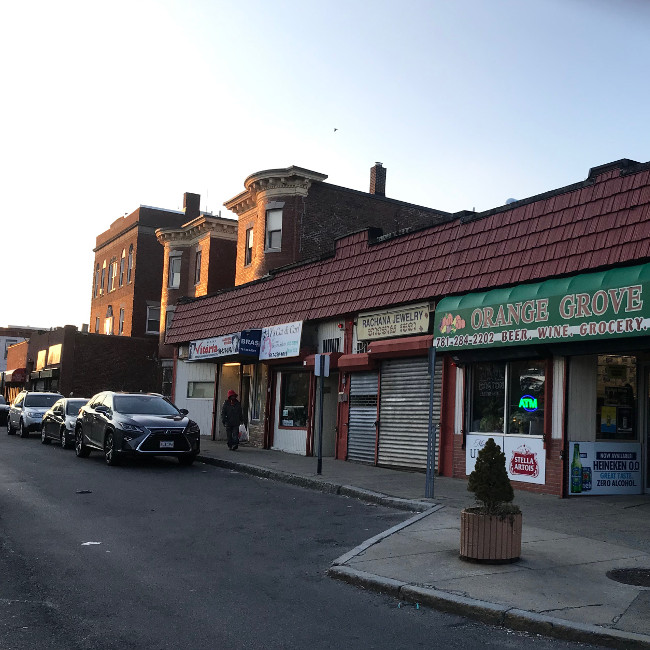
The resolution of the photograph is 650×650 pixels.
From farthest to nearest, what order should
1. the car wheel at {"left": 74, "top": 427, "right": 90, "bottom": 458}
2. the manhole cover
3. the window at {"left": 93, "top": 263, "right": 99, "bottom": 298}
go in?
1. the window at {"left": 93, "top": 263, "right": 99, "bottom": 298}
2. the car wheel at {"left": 74, "top": 427, "right": 90, "bottom": 458}
3. the manhole cover

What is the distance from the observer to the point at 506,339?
1349cm

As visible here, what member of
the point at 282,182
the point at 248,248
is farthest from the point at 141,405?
the point at 248,248

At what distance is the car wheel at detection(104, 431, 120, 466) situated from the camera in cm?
1711

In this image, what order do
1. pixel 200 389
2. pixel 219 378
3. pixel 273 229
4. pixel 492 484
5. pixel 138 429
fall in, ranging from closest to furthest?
pixel 492 484 → pixel 138 429 → pixel 219 378 → pixel 200 389 → pixel 273 229

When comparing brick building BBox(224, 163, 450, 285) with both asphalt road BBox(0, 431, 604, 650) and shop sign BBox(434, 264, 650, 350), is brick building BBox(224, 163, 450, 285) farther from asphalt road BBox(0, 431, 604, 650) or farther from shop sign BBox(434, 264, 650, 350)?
asphalt road BBox(0, 431, 604, 650)

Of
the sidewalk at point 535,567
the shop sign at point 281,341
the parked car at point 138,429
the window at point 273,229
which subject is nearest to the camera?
the sidewalk at point 535,567

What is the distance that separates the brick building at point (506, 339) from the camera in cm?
1219

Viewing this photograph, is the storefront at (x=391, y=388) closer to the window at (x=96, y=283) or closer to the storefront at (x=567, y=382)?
the storefront at (x=567, y=382)

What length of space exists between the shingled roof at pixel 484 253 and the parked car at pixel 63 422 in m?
6.04

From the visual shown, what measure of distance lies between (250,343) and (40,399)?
11.0m

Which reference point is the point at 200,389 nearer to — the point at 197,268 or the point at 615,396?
the point at 197,268

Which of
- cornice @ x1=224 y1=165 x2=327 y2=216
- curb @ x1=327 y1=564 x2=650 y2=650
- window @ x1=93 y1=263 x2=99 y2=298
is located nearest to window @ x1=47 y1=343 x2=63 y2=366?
window @ x1=93 y1=263 x2=99 y2=298

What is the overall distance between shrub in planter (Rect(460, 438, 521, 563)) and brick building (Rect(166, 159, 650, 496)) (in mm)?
4191

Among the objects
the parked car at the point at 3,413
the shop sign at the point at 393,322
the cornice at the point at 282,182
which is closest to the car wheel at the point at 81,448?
the shop sign at the point at 393,322
